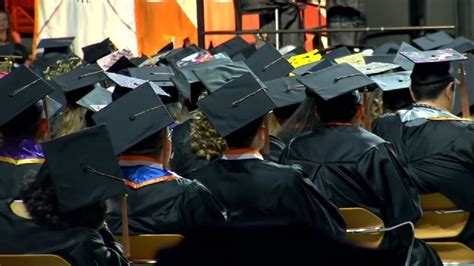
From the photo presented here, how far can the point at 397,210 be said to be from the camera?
14.8ft

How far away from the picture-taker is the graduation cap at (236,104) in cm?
433

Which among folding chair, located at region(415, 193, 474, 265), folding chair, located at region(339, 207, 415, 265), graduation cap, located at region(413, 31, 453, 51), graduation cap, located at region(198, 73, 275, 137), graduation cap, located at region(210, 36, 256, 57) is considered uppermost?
graduation cap, located at region(198, 73, 275, 137)

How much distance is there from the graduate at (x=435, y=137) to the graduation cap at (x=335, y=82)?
14.3 inches

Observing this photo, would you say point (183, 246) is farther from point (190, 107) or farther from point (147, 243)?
point (190, 107)

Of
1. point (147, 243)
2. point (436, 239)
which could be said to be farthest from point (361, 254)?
point (436, 239)

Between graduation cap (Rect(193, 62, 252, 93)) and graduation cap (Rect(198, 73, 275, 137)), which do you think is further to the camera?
graduation cap (Rect(193, 62, 252, 93))

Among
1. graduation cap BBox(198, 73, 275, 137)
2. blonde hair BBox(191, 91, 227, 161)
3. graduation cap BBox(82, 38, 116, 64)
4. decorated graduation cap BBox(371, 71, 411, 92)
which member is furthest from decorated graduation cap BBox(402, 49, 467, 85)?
graduation cap BBox(82, 38, 116, 64)

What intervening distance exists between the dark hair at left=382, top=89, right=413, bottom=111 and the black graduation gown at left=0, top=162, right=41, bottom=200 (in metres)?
2.40

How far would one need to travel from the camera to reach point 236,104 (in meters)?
4.49

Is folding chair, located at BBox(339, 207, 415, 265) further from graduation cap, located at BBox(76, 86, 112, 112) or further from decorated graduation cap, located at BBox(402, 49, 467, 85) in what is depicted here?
graduation cap, located at BBox(76, 86, 112, 112)

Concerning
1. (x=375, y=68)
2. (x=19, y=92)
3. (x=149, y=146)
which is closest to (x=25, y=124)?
(x=19, y=92)

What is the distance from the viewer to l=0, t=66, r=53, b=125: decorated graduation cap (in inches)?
184

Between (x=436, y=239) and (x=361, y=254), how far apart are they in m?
3.40

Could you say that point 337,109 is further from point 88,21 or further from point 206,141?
point 88,21
